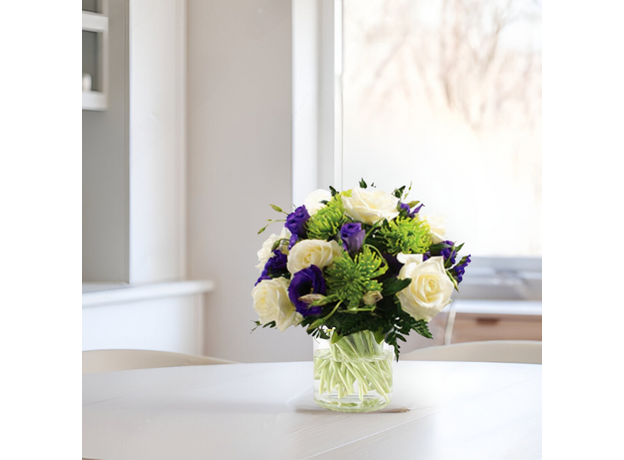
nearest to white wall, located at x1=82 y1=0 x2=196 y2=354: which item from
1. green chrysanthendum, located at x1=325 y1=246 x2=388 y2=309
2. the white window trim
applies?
the white window trim

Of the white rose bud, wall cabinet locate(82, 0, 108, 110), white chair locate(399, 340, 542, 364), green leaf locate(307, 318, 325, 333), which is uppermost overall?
wall cabinet locate(82, 0, 108, 110)

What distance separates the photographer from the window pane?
212 cm

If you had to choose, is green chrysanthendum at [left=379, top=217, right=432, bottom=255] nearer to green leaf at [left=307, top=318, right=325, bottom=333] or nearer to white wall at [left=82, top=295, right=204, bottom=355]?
green leaf at [left=307, top=318, right=325, bottom=333]

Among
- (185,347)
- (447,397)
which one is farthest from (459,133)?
(447,397)

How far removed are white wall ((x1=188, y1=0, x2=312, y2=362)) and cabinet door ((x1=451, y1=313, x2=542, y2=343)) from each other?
51cm

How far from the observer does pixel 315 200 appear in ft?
2.76

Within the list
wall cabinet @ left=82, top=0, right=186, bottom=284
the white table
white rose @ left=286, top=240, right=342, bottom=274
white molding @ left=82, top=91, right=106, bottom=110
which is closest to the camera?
the white table

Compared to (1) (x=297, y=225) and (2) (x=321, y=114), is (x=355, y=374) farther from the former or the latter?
(2) (x=321, y=114)

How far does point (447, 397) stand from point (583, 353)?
2.10 ft

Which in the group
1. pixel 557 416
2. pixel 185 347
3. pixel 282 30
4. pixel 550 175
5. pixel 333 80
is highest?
pixel 282 30

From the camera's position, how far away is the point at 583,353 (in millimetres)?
281

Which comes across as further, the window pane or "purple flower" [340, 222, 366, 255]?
the window pane

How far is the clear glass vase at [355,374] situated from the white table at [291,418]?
0.02m
